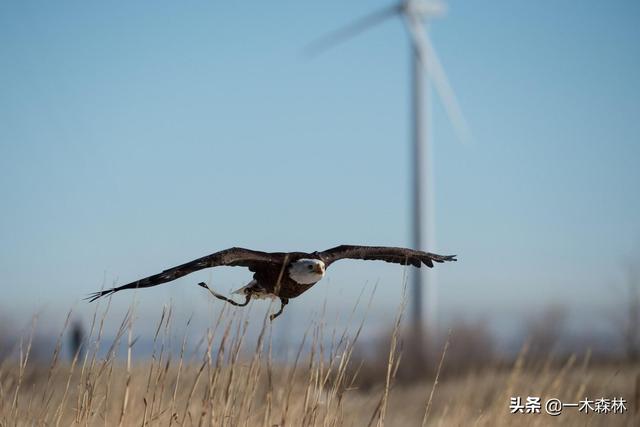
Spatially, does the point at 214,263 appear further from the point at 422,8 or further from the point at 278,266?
the point at 422,8

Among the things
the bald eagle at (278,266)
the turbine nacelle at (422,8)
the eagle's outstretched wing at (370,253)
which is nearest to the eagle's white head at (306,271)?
the bald eagle at (278,266)

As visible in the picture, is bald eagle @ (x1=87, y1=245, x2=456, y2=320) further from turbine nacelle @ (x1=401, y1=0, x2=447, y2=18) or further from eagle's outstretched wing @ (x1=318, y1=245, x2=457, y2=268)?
turbine nacelle @ (x1=401, y1=0, x2=447, y2=18)

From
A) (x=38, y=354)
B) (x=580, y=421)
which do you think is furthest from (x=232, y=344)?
(x=38, y=354)

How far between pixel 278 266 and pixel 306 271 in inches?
10.4

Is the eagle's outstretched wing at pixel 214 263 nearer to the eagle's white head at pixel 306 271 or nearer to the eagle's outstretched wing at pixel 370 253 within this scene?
the eagle's white head at pixel 306 271

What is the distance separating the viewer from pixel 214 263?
5.15 meters

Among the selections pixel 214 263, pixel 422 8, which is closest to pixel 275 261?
pixel 214 263

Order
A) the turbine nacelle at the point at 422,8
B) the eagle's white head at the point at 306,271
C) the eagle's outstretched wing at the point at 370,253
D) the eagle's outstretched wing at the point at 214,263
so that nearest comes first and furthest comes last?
1. the eagle's outstretched wing at the point at 214,263
2. the eagle's white head at the point at 306,271
3. the eagle's outstretched wing at the point at 370,253
4. the turbine nacelle at the point at 422,8

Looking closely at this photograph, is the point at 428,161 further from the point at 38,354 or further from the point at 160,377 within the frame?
the point at 160,377

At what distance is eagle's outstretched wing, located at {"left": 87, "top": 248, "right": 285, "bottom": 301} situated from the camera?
4789mm

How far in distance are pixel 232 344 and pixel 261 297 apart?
3.40ft

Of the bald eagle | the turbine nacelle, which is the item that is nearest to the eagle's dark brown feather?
the bald eagle

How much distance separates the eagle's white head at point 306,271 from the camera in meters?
5.59

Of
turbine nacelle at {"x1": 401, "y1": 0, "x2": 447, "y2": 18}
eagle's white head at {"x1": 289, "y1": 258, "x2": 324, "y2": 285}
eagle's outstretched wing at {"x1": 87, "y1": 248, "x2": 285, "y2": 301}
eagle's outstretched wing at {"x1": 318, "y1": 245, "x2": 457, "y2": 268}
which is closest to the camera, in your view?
eagle's outstretched wing at {"x1": 87, "y1": 248, "x2": 285, "y2": 301}
